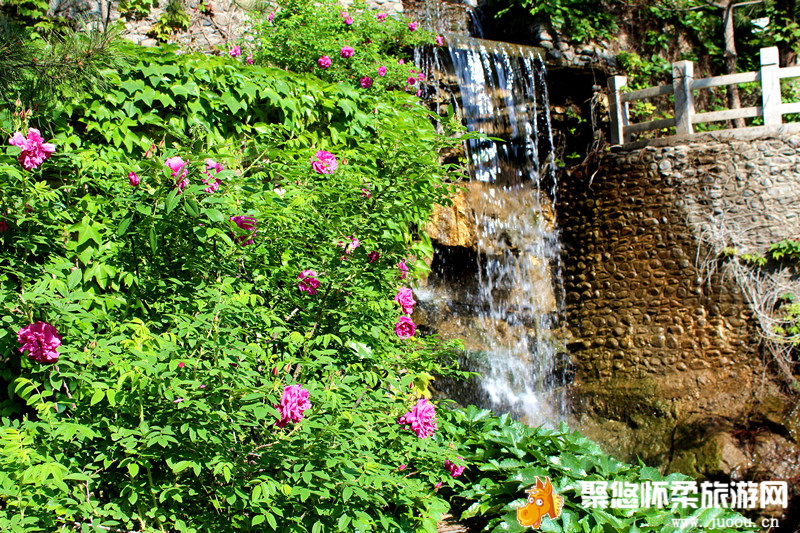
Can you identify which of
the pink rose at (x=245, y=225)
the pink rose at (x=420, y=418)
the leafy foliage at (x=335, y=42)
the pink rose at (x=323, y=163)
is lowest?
the pink rose at (x=420, y=418)

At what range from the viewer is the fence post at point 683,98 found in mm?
7797

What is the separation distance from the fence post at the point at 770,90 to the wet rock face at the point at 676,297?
1.21ft

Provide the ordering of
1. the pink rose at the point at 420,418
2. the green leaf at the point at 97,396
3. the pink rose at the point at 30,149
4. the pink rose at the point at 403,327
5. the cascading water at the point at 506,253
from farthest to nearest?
the cascading water at the point at 506,253
the pink rose at the point at 403,327
the pink rose at the point at 420,418
the pink rose at the point at 30,149
the green leaf at the point at 97,396

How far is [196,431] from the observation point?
2.38m

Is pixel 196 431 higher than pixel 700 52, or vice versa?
pixel 700 52

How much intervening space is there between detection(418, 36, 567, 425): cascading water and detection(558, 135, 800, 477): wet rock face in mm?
396

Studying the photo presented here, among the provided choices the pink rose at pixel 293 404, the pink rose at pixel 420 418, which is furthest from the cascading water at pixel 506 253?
the pink rose at pixel 293 404

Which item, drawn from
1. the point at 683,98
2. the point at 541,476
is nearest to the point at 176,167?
the point at 541,476

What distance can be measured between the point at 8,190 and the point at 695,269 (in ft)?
21.3

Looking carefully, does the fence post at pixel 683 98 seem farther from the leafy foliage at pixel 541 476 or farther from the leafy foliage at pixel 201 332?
the leafy foliage at pixel 201 332

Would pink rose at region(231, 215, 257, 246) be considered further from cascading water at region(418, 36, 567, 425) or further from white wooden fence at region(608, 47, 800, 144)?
white wooden fence at region(608, 47, 800, 144)

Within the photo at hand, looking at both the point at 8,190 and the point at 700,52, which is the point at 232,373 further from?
the point at 700,52

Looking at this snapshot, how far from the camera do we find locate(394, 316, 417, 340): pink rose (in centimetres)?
336

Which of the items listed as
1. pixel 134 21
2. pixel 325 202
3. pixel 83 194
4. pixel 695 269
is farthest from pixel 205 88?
pixel 695 269
